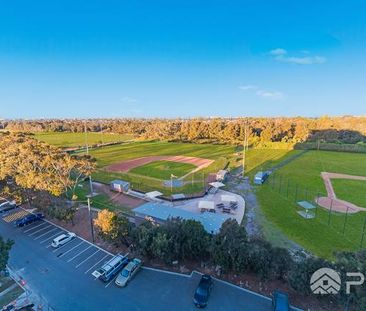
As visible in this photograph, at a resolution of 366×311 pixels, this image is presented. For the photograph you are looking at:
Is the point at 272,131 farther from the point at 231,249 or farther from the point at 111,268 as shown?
the point at 111,268

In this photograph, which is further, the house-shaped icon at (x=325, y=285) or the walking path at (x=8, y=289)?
the walking path at (x=8, y=289)

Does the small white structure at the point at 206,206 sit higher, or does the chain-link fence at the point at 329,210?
the small white structure at the point at 206,206

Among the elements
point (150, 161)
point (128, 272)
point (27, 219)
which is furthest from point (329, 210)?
point (150, 161)

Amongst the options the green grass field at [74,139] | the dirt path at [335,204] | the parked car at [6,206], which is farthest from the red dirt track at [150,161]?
the green grass field at [74,139]

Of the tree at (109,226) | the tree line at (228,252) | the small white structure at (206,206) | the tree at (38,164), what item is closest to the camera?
the tree line at (228,252)

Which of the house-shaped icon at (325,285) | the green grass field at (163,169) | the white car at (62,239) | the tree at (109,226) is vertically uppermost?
the tree at (109,226)

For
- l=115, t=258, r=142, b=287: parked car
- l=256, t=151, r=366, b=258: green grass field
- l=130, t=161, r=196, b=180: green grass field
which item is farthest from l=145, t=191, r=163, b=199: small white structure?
l=256, t=151, r=366, b=258: green grass field

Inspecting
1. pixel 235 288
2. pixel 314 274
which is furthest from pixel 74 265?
pixel 314 274

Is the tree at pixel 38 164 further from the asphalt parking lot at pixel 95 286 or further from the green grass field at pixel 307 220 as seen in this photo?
the green grass field at pixel 307 220
